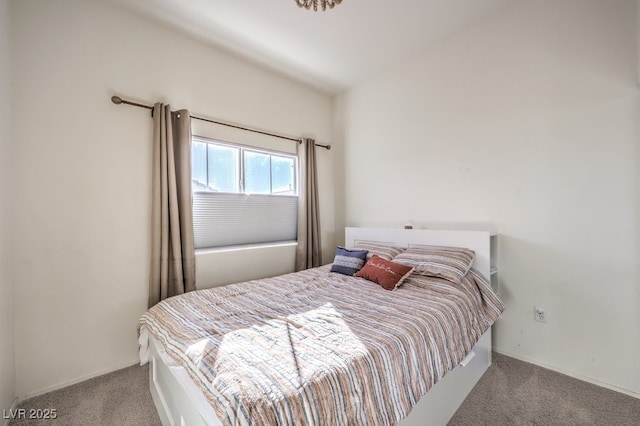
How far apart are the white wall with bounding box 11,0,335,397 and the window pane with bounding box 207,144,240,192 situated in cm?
52

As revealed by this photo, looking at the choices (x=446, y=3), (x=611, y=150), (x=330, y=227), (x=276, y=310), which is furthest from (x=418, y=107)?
(x=276, y=310)

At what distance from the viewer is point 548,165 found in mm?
2082

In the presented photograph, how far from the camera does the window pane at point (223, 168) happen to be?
2.74m

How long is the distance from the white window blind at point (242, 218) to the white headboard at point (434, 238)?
0.79 metres

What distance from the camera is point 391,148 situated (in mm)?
3121

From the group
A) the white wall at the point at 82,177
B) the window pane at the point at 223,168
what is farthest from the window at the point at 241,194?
A: the white wall at the point at 82,177

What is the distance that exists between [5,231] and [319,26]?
273 cm

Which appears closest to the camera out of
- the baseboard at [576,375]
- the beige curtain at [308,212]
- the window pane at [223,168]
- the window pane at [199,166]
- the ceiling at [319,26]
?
the baseboard at [576,375]

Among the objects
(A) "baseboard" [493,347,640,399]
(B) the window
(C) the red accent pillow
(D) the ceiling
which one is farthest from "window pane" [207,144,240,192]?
(A) "baseboard" [493,347,640,399]

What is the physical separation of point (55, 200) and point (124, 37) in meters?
1.40

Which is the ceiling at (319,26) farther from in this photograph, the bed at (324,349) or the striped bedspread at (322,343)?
the striped bedspread at (322,343)

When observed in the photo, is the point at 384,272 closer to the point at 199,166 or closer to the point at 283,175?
the point at 283,175

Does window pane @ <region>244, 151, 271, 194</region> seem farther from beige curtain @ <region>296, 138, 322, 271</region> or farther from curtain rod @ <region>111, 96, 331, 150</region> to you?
beige curtain @ <region>296, 138, 322, 271</region>

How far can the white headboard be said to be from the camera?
85.4 inches
